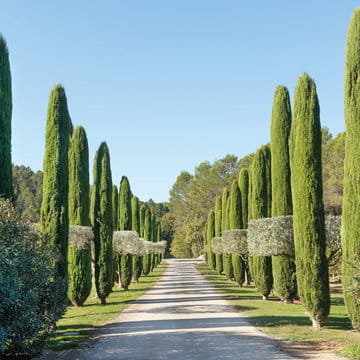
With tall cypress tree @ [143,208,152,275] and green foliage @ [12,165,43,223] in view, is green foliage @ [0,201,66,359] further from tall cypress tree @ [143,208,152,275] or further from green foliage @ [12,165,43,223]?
green foliage @ [12,165,43,223]

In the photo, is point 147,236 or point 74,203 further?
point 147,236

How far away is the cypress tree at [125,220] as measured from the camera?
89.7 feet

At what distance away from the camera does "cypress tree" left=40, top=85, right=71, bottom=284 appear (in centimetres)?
1409

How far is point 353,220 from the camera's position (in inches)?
419

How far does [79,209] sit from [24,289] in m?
10.8

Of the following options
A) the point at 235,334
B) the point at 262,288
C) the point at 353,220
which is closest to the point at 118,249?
the point at 262,288

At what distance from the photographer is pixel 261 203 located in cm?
2120

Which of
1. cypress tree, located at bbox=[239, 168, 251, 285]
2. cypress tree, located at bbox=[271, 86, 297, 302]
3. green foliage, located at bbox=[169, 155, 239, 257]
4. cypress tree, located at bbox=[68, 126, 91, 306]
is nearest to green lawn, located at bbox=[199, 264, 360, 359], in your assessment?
cypress tree, located at bbox=[271, 86, 297, 302]

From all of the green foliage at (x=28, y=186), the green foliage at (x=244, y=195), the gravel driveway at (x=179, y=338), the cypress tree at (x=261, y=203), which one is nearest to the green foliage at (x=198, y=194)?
the green foliage at (x=28, y=186)

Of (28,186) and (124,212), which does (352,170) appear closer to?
(124,212)

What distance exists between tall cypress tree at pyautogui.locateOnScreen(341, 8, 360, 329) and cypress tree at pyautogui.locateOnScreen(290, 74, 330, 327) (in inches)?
53.7

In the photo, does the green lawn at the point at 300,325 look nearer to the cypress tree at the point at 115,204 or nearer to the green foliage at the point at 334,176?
the green foliage at the point at 334,176

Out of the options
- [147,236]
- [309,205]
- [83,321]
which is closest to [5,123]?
[83,321]

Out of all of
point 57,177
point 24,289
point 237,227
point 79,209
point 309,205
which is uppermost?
point 57,177
